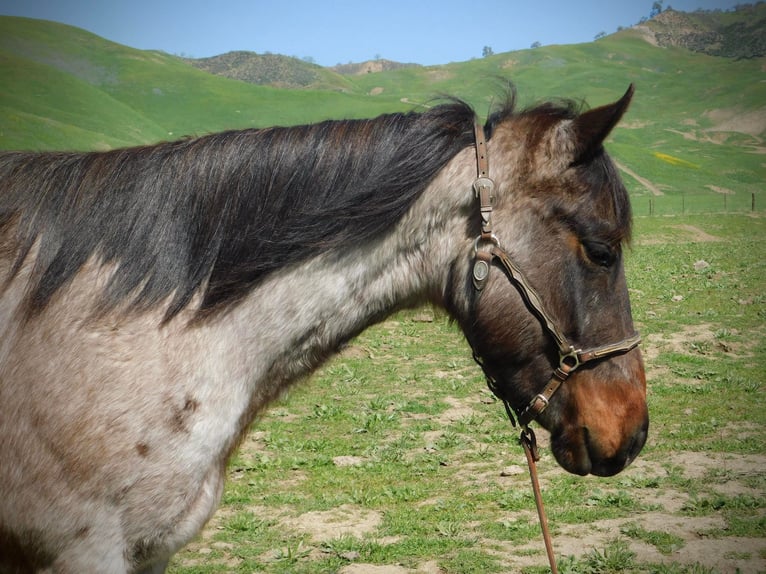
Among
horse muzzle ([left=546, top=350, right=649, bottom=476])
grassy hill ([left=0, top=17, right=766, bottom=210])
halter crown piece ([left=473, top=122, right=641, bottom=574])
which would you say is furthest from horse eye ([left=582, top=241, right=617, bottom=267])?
grassy hill ([left=0, top=17, right=766, bottom=210])

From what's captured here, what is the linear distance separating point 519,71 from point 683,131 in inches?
1462

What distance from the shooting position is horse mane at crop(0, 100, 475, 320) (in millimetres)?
2482

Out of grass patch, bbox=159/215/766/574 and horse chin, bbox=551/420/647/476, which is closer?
horse chin, bbox=551/420/647/476

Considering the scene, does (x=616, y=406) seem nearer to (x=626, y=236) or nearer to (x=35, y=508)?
(x=626, y=236)

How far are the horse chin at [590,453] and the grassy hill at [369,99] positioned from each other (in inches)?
1012

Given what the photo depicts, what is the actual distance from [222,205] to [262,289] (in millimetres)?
396

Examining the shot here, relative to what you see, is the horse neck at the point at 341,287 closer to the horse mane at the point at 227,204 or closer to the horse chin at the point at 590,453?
the horse mane at the point at 227,204

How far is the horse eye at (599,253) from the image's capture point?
2.47 metres

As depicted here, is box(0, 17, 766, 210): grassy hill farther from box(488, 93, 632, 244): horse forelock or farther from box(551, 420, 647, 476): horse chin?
box(551, 420, 647, 476): horse chin

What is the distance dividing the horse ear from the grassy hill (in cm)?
2542

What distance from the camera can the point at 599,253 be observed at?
8.13ft

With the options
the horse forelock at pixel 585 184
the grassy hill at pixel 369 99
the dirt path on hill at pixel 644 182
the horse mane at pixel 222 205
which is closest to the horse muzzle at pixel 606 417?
the horse forelock at pixel 585 184

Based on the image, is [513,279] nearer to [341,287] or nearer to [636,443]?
[341,287]

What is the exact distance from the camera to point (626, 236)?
257cm
